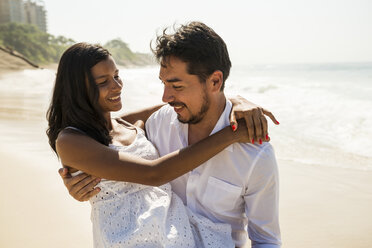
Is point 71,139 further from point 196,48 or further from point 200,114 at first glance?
point 196,48

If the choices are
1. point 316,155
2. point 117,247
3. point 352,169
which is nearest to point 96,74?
point 117,247

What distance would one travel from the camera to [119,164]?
213 centimetres

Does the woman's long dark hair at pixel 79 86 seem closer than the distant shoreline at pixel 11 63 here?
Yes

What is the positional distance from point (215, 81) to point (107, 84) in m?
0.79

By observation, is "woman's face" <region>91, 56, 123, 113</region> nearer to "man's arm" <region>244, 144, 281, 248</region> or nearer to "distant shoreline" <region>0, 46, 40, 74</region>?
"man's arm" <region>244, 144, 281, 248</region>

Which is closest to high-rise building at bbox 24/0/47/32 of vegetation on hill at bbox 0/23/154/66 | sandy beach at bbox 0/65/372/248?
vegetation on hill at bbox 0/23/154/66

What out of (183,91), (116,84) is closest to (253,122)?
(183,91)

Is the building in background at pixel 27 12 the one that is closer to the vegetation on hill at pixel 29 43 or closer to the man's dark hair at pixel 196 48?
the vegetation on hill at pixel 29 43

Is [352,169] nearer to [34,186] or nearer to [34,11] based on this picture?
[34,186]

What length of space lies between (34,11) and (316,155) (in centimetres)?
12420

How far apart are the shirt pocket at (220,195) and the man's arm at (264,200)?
86 mm

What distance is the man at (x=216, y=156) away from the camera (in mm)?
2305

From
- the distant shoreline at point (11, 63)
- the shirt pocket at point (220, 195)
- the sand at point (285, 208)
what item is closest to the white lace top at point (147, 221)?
the shirt pocket at point (220, 195)

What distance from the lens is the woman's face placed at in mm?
2592
